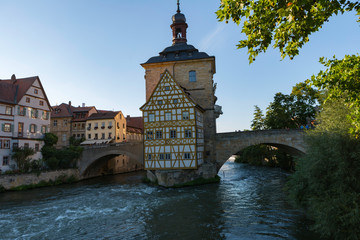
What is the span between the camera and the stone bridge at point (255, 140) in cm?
2366

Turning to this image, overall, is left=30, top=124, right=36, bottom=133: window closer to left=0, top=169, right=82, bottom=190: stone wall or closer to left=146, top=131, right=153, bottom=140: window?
left=0, top=169, right=82, bottom=190: stone wall

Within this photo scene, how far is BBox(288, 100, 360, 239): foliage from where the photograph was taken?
7.94 metres

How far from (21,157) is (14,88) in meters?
8.35

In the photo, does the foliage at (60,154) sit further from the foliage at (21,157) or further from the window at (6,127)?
the window at (6,127)

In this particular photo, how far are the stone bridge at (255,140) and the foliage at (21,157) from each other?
19.5 meters

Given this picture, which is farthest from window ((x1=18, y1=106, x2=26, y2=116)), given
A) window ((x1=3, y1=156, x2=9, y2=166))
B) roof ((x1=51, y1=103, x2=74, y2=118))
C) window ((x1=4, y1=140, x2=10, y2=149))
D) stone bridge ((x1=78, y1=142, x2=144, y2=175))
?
roof ((x1=51, y1=103, x2=74, y2=118))

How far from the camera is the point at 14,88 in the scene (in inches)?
1073

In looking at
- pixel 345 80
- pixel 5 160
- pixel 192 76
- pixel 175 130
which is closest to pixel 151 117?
pixel 175 130

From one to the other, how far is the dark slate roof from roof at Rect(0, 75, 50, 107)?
14075mm

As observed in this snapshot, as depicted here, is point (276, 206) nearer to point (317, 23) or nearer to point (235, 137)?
point (235, 137)

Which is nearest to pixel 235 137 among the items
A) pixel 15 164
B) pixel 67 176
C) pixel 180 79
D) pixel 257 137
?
pixel 257 137

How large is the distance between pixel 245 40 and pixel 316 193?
312 inches

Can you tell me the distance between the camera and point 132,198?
18.0 metres

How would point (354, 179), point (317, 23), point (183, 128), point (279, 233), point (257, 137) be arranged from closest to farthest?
point (317, 23) < point (354, 179) < point (279, 233) < point (183, 128) < point (257, 137)
